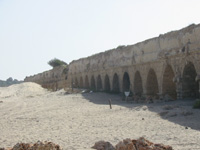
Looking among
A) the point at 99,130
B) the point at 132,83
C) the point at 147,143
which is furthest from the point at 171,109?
the point at 132,83

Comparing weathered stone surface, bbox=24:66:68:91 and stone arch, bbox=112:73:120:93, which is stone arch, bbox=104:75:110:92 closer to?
stone arch, bbox=112:73:120:93

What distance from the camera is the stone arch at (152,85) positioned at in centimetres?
1956

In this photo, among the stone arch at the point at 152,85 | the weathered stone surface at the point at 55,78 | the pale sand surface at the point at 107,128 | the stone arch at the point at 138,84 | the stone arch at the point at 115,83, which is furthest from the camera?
the weathered stone surface at the point at 55,78

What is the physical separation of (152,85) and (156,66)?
1924 millimetres

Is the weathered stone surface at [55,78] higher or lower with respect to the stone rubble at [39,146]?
higher

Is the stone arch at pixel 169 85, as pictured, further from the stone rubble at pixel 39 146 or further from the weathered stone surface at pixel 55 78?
the weathered stone surface at pixel 55 78

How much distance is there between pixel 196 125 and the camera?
942 centimetres

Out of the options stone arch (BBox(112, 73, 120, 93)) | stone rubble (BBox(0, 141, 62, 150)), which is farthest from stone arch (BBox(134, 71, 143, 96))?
stone rubble (BBox(0, 141, 62, 150))

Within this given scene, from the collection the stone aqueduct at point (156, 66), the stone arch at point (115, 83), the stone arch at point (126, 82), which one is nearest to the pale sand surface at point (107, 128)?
the stone aqueduct at point (156, 66)

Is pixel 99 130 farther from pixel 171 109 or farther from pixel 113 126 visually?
pixel 171 109

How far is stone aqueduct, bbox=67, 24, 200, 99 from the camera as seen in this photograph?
14719mm

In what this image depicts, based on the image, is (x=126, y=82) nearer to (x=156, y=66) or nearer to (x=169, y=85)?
(x=156, y=66)

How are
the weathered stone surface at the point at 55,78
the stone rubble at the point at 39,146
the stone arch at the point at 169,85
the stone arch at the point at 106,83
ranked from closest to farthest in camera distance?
the stone rubble at the point at 39,146
the stone arch at the point at 169,85
the stone arch at the point at 106,83
the weathered stone surface at the point at 55,78

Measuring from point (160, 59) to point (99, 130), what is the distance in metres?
8.71
